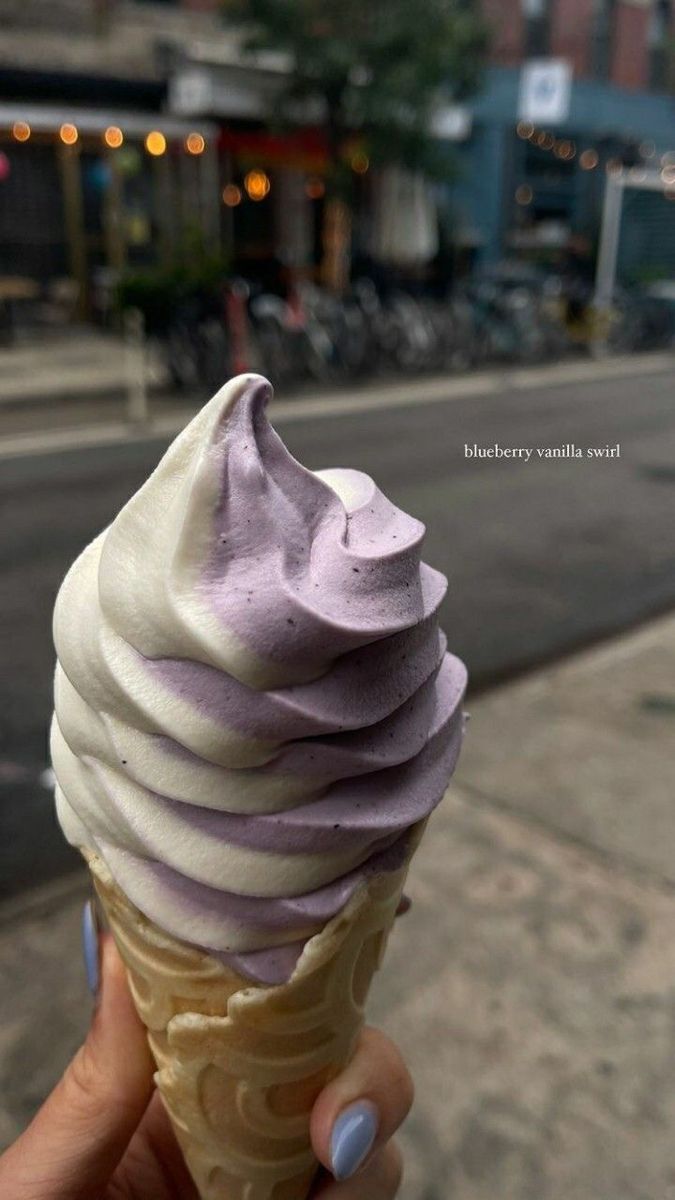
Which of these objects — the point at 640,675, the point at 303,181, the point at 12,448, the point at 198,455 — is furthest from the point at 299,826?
the point at 303,181

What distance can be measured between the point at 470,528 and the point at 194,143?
1165 centimetres

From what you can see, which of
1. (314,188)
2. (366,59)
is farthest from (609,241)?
(366,59)

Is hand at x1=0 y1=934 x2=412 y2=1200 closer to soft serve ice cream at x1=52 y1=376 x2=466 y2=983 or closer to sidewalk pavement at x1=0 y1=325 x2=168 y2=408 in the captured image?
soft serve ice cream at x1=52 y1=376 x2=466 y2=983

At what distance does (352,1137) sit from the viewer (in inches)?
57.6

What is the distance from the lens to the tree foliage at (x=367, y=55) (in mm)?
13367

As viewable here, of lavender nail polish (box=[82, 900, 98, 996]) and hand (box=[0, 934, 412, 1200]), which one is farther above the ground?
lavender nail polish (box=[82, 900, 98, 996])

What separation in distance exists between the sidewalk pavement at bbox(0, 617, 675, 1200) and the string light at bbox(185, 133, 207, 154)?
47.0 feet

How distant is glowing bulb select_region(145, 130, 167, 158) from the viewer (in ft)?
50.4

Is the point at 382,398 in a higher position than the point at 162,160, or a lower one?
lower

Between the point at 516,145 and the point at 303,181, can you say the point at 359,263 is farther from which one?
the point at 516,145

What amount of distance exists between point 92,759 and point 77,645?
168 mm

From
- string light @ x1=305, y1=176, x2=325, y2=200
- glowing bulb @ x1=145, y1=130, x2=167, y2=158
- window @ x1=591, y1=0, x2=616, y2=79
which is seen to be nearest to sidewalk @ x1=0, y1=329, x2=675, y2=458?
glowing bulb @ x1=145, y1=130, x2=167, y2=158

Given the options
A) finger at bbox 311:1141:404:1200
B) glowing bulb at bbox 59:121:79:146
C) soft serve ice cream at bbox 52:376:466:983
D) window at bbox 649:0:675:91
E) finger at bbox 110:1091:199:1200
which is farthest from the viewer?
window at bbox 649:0:675:91

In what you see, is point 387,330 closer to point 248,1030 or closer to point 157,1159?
point 157,1159
